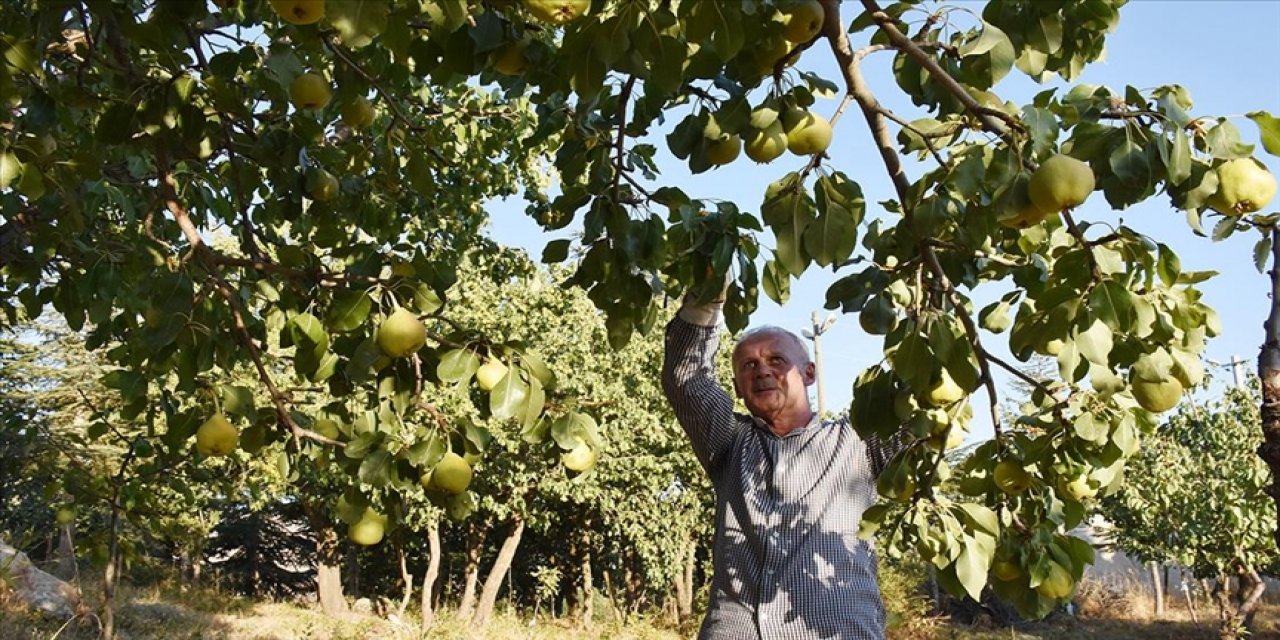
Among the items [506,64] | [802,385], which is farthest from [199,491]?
[506,64]

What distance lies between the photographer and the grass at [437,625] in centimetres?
954

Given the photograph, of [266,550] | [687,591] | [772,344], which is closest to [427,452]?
[772,344]

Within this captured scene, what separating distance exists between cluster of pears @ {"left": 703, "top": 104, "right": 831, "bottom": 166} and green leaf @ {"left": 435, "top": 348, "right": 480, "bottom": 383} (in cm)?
69

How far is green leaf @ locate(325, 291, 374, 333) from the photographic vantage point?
1.93 metres

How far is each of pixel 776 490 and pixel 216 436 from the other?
4.50 feet

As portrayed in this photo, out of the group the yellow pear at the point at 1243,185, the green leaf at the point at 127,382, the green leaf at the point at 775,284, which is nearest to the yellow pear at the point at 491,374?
the green leaf at the point at 775,284

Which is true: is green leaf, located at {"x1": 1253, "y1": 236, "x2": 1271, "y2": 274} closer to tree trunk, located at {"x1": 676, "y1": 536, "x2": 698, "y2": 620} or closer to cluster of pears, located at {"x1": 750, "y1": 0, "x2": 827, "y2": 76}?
cluster of pears, located at {"x1": 750, "y1": 0, "x2": 827, "y2": 76}

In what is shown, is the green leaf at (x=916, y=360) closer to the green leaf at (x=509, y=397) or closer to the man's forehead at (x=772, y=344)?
the green leaf at (x=509, y=397)

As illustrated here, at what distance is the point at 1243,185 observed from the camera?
1261mm

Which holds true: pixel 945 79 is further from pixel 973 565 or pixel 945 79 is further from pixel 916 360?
pixel 973 565

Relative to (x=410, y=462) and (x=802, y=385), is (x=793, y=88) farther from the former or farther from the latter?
(x=802, y=385)

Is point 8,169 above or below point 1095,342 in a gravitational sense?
above

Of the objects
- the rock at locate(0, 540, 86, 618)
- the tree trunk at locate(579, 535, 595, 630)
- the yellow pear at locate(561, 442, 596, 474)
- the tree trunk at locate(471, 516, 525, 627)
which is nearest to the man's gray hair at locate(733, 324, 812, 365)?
the yellow pear at locate(561, 442, 596, 474)

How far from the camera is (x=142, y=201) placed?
3.62 metres
